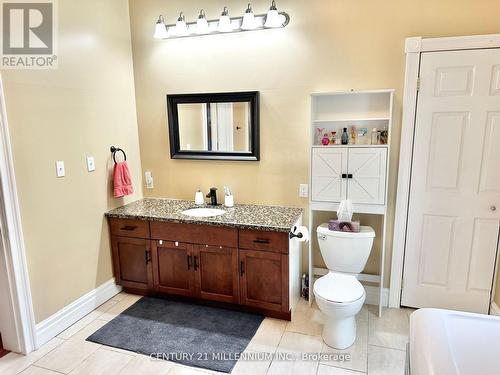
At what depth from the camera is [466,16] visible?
2.28 metres

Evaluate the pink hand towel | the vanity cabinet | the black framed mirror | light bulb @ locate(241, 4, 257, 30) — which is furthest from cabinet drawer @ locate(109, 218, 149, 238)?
light bulb @ locate(241, 4, 257, 30)

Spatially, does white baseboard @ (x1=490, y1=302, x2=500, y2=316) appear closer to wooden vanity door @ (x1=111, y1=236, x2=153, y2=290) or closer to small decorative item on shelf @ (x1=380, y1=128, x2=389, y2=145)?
small decorative item on shelf @ (x1=380, y1=128, x2=389, y2=145)

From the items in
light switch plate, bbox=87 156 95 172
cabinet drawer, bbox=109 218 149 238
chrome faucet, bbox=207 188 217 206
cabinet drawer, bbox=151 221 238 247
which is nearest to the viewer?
cabinet drawer, bbox=151 221 238 247

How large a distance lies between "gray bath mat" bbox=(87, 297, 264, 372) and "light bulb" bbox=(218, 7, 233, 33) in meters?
2.28

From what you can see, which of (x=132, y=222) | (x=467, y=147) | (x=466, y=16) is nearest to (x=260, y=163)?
(x=132, y=222)

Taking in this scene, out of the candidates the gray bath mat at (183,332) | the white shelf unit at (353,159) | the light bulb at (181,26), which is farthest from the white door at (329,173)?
the light bulb at (181,26)

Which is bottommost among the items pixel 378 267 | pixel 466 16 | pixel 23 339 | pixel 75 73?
pixel 23 339

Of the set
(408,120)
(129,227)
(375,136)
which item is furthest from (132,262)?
(408,120)

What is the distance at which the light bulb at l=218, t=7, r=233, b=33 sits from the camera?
2611mm

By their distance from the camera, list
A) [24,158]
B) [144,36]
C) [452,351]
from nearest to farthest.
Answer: [452,351], [24,158], [144,36]

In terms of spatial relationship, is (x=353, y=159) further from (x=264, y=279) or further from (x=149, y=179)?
(x=149, y=179)

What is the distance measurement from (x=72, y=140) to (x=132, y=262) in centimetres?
113

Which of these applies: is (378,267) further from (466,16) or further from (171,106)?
(171,106)

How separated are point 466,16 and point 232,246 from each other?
2.32m
